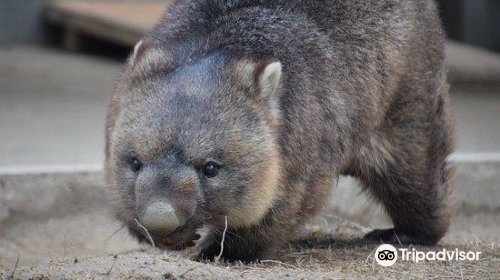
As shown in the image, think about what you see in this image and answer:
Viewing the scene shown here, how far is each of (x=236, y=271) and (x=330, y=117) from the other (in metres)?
0.97

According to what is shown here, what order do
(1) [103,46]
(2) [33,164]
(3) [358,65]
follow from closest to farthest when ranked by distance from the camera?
(3) [358,65], (2) [33,164], (1) [103,46]

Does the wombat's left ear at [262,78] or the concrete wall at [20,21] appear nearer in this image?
the wombat's left ear at [262,78]

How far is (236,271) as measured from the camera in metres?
4.50

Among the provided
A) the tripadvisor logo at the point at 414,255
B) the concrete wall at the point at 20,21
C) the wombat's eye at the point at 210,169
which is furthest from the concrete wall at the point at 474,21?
the wombat's eye at the point at 210,169

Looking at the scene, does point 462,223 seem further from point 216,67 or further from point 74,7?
point 74,7

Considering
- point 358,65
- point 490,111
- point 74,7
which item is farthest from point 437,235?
point 74,7

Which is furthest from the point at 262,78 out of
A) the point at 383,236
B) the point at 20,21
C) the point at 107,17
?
the point at 20,21

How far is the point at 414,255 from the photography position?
535cm

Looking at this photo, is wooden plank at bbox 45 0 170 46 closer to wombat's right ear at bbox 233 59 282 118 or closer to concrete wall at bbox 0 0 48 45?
concrete wall at bbox 0 0 48 45

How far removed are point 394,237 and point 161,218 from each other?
6.80 feet

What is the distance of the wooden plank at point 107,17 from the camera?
11.5 meters

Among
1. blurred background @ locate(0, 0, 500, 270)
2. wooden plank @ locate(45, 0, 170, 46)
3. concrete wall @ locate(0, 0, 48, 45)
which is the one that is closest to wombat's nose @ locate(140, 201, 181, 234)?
blurred background @ locate(0, 0, 500, 270)

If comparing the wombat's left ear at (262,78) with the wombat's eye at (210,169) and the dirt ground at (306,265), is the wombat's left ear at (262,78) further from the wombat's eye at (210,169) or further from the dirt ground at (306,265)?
the dirt ground at (306,265)

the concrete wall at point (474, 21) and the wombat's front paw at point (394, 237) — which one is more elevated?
the wombat's front paw at point (394, 237)
